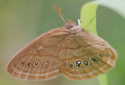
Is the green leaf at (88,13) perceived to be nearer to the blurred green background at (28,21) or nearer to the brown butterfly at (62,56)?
the brown butterfly at (62,56)

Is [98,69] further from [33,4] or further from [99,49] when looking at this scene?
[33,4]

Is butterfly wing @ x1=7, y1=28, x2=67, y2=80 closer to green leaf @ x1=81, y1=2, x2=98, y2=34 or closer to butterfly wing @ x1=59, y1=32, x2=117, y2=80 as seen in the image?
butterfly wing @ x1=59, y1=32, x2=117, y2=80

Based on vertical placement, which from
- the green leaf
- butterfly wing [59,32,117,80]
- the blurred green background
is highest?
the blurred green background

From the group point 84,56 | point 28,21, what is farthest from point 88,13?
→ point 28,21

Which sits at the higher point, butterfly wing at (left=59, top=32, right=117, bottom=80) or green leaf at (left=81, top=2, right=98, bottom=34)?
green leaf at (left=81, top=2, right=98, bottom=34)

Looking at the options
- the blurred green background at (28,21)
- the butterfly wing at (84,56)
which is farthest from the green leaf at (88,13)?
the blurred green background at (28,21)

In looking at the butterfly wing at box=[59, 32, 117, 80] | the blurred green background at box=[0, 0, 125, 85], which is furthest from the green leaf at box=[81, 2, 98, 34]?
the blurred green background at box=[0, 0, 125, 85]

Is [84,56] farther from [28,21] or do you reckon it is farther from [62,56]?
[28,21]
